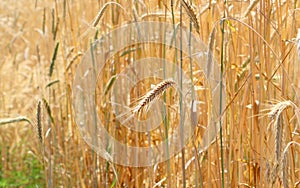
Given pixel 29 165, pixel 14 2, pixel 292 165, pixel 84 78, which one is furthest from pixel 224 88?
pixel 14 2

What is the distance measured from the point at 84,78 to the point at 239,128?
0.80 m

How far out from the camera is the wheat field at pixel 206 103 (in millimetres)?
1309

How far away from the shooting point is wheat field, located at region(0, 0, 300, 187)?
131cm

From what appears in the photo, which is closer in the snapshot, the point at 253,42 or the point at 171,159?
the point at 253,42

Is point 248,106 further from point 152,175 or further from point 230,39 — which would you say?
point 152,175

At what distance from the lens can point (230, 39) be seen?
1.51 metres

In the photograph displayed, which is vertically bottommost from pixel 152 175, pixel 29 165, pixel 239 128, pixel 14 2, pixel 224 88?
pixel 29 165

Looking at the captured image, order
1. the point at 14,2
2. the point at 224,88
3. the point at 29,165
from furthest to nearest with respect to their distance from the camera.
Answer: the point at 14,2 < the point at 29,165 < the point at 224,88

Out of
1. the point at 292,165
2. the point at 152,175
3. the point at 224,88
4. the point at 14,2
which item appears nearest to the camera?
the point at 292,165

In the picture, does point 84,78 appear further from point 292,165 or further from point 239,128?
point 292,165

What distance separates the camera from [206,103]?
60.4 inches

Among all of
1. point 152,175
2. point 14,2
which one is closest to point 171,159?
point 152,175

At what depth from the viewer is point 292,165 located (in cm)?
135

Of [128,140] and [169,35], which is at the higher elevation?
[169,35]
